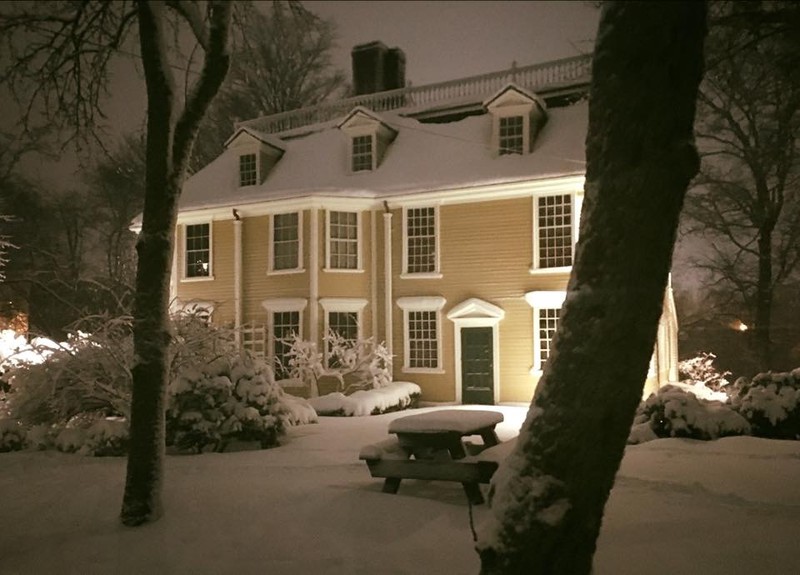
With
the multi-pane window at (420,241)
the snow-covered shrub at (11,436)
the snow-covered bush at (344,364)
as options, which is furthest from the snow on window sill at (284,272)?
the snow-covered shrub at (11,436)

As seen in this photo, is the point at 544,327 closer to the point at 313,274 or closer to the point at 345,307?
the point at 345,307

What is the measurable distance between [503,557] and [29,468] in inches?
313

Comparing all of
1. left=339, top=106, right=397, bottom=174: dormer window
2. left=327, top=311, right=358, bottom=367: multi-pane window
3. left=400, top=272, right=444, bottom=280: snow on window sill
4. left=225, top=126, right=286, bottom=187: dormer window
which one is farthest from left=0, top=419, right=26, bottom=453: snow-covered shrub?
left=339, top=106, right=397, bottom=174: dormer window

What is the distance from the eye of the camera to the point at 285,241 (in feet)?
63.4

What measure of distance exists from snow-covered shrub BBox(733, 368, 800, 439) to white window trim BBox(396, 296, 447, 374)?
352 inches

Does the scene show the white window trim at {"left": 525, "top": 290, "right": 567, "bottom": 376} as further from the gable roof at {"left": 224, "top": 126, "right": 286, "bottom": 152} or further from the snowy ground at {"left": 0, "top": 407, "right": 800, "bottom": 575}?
the gable roof at {"left": 224, "top": 126, "right": 286, "bottom": 152}

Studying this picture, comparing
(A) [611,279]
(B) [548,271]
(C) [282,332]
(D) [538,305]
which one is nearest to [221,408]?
(A) [611,279]

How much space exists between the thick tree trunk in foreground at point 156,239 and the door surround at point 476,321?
12.3 metres

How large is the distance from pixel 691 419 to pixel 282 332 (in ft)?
40.6

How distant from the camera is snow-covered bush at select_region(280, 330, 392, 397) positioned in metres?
17.5

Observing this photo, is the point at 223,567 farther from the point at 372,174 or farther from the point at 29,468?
the point at 372,174

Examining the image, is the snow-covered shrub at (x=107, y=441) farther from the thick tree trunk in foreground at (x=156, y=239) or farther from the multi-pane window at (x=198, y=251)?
the multi-pane window at (x=198, y=251)

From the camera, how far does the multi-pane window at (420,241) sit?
730 inches

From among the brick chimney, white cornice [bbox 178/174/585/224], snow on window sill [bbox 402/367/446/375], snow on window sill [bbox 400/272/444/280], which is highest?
the brick chimney
